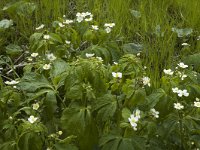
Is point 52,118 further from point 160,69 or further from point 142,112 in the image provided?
point 160,69

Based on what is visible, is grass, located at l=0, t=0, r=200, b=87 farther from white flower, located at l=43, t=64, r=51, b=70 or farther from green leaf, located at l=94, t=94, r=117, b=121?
green leaf, located at l=94, t=94, r=117, b=121

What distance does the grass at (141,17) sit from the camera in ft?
8.84

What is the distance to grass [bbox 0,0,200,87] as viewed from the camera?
8.84 ft

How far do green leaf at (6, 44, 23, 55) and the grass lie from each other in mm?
225

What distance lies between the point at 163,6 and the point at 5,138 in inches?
70.9

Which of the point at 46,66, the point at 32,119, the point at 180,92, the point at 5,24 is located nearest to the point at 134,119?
the point at 180,92

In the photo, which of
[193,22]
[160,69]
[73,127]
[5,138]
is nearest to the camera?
[73,127]

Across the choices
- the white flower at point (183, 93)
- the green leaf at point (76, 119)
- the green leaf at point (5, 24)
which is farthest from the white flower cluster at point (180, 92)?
the green leaf at point (5, 24)

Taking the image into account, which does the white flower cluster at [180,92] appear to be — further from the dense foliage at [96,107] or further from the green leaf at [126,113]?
the green leaf at [126,113]

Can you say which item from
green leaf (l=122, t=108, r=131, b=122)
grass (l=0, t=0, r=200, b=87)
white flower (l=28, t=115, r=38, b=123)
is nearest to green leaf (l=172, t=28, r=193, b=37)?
grass (l=0, t=0, r=200, b=87)

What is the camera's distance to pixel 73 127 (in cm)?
160

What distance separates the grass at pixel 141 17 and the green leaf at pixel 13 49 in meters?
0.22

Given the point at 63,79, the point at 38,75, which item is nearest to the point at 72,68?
the point at 63,79

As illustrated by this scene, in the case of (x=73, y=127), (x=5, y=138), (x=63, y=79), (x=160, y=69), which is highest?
(x=63, y=79)
